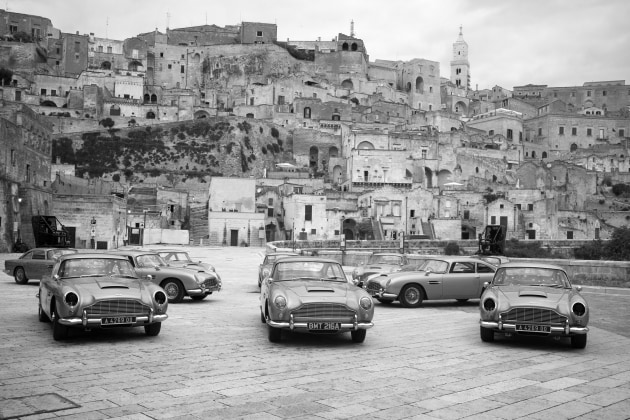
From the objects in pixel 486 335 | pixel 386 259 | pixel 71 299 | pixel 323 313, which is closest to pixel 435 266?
pixel 386 259

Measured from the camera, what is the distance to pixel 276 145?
92000mm

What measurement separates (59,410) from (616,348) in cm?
820

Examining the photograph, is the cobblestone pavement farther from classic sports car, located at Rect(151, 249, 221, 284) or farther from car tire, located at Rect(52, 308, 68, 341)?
classic sports car, located at Rect(151, 249, 221, 284)

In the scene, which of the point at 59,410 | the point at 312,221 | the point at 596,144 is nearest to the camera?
the point at 59,410

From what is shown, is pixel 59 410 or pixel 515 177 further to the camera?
pixel 515 177

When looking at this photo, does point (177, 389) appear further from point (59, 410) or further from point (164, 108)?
point (164, 108)

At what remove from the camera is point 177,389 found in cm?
705

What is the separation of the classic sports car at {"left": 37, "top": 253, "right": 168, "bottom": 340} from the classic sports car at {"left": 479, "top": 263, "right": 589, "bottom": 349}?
5.20 metres

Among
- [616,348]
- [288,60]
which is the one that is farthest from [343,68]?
[616,348]

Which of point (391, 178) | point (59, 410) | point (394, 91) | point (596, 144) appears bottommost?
point (59, 410)

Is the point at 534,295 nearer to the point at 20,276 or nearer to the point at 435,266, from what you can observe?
the point at 435,266

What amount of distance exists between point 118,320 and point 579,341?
7010 millimetres

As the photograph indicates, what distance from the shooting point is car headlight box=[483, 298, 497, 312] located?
10228 millimetres

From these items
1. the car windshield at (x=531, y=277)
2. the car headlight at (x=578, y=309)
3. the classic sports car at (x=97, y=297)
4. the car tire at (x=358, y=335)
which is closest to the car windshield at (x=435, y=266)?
the car windshield at (x=531, y=277)
